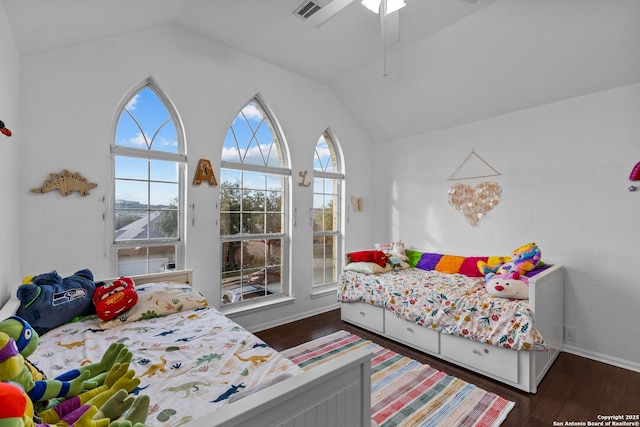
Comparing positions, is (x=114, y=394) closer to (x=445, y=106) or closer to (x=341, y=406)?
(x=341, y=406)

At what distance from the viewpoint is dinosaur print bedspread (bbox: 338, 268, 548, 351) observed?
6.91 ft

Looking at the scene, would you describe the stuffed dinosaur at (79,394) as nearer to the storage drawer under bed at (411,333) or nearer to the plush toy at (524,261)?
the storage drawer under bed at (411,333)

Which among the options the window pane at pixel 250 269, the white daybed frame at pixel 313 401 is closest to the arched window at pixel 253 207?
the window pane at pixel 250 269

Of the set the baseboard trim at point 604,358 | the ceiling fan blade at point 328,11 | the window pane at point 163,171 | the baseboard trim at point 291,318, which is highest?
the ceiling fan blade at point 328,11

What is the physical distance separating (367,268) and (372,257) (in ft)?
0.69

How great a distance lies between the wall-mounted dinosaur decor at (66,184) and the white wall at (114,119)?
0.04m

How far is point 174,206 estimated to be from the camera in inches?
109

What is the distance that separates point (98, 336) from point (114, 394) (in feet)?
2.69

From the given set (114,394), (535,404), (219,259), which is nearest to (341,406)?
(114,394)

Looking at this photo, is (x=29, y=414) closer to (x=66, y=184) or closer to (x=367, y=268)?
(x=66, y=184)

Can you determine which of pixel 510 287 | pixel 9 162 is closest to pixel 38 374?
pixel 9 162

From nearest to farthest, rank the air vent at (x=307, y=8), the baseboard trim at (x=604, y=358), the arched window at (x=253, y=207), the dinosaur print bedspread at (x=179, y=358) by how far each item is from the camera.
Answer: the dinosaur print bedspread at (x=179, y=358) → the air vent at (x=307, y=8) → the baseboard trim at (x=604, y=358) → the arched window at (x=253, y=207)

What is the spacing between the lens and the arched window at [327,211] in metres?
3.86

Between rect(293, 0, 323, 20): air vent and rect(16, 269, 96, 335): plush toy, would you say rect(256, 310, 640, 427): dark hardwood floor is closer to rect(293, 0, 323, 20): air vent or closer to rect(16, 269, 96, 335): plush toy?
rect(16, 269, 96, 335): plush toy
